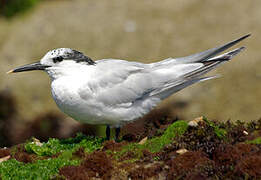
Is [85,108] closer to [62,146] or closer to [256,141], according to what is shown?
[62,146]

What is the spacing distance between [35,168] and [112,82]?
6.45ft

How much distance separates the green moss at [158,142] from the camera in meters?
8.05

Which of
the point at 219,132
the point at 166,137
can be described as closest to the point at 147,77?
the point at 166,137

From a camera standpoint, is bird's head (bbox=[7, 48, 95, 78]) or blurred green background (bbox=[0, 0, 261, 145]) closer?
bird's head (bbox=[7, 48, 95, 78])

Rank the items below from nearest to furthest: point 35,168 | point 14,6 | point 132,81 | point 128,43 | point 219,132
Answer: point 35,168, point 219,132, point 132,81, point 128,43, point 14,6

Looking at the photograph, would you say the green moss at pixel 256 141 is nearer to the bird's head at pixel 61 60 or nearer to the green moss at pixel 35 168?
the green moss at pixel 35 168

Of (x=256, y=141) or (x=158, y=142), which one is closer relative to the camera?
(x=256, y=141)

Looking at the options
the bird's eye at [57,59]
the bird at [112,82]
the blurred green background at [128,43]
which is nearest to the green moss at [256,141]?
the bird at [112,82]

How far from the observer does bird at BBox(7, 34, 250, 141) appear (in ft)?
27.8

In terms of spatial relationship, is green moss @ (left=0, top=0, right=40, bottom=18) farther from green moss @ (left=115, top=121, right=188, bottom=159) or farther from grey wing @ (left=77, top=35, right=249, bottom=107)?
green moss @ (left=115, top=121, right=188, bottom=159)

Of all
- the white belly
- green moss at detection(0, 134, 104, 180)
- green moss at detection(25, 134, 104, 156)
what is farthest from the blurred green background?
the white belly

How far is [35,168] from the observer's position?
25.8ft

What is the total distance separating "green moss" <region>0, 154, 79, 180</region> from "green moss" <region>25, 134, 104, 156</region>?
50 cm

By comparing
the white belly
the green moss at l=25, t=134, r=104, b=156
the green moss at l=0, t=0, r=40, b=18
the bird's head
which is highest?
the green moss at l=0, t=0, r=40, b=18
